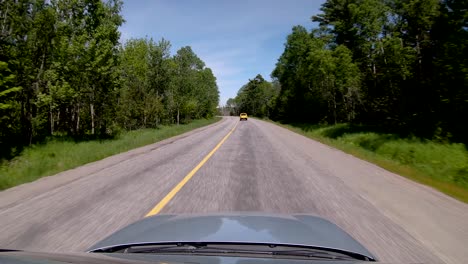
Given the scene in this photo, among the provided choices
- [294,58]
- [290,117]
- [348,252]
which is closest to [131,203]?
[348,252]

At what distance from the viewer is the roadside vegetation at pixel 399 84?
58.0 ft

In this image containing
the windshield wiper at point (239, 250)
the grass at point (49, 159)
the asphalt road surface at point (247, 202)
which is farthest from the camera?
the grass at point (49, 159)

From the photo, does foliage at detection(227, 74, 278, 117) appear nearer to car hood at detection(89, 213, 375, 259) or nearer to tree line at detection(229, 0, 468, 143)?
tree line at detection(229, 0, 468, 143)

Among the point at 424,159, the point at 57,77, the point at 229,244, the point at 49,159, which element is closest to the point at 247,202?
the point at 229,244

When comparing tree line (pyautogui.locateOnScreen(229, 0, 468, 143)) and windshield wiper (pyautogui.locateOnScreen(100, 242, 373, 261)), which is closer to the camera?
windshield wiper (pyautogui.locateOnScreen(100, 242, 373, 261))

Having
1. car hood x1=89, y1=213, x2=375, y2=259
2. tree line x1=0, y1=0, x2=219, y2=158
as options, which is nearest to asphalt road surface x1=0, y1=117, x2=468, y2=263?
car hood x1=89, y1=213, x2=375, y2=259

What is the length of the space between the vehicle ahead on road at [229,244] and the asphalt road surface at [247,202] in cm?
167

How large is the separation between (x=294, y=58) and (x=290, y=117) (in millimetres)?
12412

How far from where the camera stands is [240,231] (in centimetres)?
315

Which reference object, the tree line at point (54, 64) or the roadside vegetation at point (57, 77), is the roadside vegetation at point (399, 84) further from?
the tree line at point (54, 64)

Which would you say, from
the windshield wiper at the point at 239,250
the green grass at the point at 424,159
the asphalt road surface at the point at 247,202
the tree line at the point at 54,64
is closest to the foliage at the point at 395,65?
the green grass at the point at 424,159

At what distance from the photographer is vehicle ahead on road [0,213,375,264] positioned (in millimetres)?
2506

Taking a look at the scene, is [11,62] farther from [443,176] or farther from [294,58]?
[294,58]

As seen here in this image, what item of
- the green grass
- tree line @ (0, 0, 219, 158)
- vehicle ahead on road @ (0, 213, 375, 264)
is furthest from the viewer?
tree line @ (0, 0, 219, 158)
